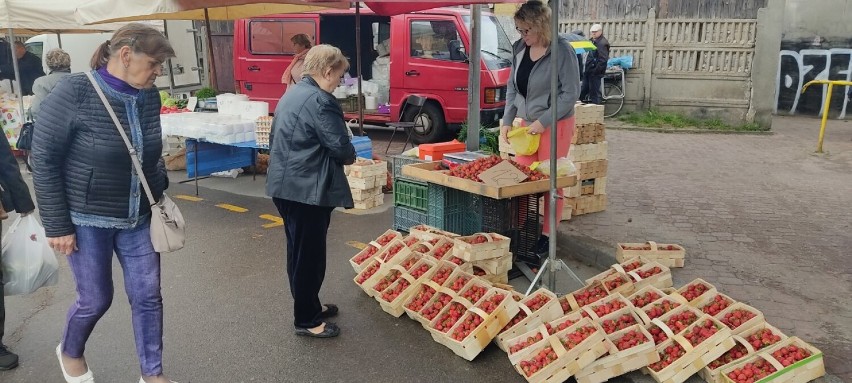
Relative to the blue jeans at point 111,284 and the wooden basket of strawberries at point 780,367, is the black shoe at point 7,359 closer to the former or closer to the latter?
the blue jeans at point 111,284

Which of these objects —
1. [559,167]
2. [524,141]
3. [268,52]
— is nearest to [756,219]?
[559,167]

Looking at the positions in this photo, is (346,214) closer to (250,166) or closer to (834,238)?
(250,166)

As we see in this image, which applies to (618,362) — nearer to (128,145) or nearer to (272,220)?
(128,145)

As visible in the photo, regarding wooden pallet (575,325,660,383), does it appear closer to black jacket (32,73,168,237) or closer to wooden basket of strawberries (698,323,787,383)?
wooden basket of strawberries (698,323,787,383)

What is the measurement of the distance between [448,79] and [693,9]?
5.33 metres

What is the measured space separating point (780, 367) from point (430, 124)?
8386 millimetres

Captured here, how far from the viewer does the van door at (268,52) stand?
12344 millimetres

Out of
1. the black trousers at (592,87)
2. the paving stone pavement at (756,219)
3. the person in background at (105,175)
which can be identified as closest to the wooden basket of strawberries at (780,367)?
the paving stone pavement at (756,219)

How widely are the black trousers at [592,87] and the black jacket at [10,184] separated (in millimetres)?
11007

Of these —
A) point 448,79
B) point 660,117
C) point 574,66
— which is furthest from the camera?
point 660,117

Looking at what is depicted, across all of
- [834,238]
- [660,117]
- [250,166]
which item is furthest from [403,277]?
[660,117]

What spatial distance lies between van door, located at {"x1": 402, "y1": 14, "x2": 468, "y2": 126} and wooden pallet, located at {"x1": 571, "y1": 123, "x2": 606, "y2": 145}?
433 centimetres

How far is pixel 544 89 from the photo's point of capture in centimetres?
531

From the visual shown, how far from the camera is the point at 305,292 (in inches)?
166
